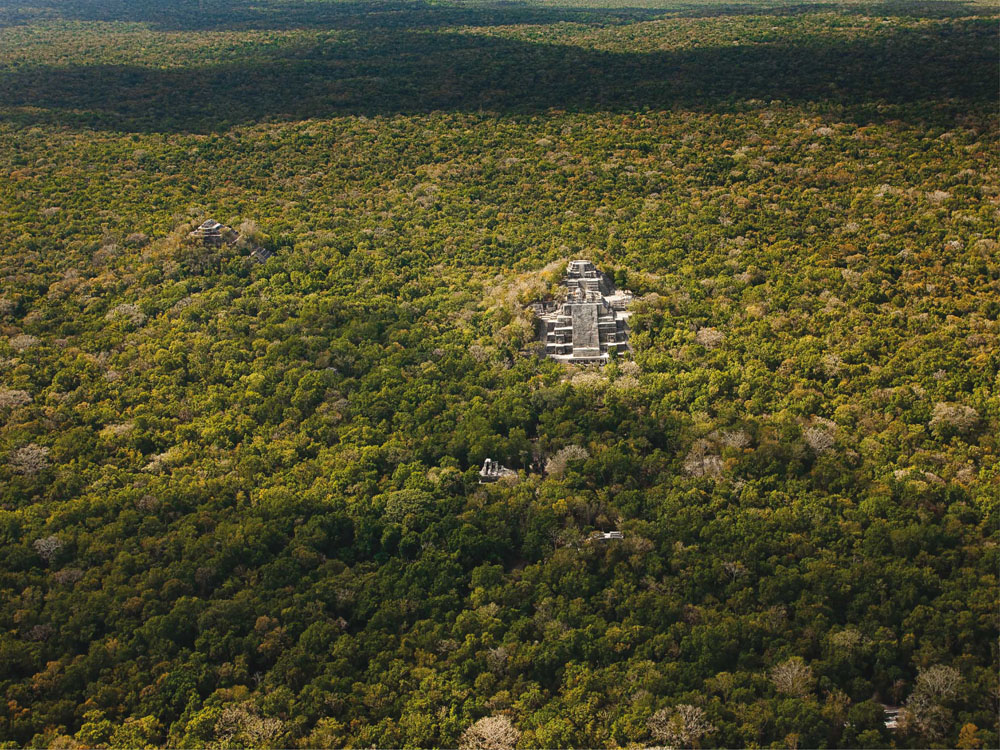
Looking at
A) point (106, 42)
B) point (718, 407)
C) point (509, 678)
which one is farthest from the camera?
point (106, 42)

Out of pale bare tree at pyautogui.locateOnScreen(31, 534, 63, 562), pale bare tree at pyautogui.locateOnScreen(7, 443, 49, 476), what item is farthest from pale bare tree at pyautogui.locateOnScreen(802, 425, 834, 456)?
pale bare tree at pyautogui.locateOnScreen(7, 443, 49, 476)

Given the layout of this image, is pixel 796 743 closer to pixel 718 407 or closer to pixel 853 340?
pixel 718 407

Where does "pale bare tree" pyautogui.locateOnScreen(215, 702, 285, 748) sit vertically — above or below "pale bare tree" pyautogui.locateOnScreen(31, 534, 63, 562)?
below

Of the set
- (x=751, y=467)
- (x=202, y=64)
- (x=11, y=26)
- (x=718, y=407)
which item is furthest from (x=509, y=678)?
(x=11, y=26)

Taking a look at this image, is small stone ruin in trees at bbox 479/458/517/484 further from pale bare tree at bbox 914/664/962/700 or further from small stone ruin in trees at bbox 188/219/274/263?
small stone ruin in trees at bbox 188/219/274/263

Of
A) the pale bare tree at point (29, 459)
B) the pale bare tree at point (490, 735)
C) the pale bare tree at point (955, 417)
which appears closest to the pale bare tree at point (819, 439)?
the pale bare tree at point (955, 417)

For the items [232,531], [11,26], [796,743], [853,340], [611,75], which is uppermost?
[11,26]

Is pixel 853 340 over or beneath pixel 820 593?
over

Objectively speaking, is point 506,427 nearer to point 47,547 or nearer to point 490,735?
point 490,735
